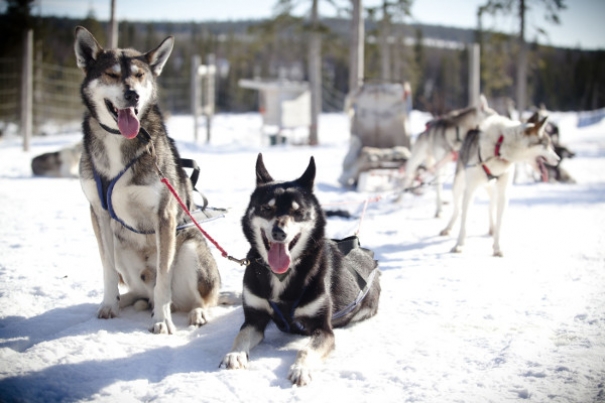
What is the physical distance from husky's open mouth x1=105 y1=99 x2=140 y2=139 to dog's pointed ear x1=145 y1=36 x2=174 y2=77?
0.35 meters

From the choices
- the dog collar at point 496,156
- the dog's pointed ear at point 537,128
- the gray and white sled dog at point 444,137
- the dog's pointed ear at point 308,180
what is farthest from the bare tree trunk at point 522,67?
the dog's pointed ear at point 308,180

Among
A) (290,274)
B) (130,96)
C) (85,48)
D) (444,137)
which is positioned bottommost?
(290,274)

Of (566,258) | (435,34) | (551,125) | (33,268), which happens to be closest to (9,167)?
(33,268)

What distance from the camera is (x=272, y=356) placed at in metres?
2.53

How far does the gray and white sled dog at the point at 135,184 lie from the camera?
8.80ft

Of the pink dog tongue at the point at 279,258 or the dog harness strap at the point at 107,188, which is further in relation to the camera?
the dog harness strap at the point at 107,188

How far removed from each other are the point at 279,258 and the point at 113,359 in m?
0.91

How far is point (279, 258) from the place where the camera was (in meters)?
2.53

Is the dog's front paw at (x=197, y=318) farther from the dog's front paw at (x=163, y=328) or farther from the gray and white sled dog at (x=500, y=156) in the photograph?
the gray and white sled dog at (x=500, y=156)

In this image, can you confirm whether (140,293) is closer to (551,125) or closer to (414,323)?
(414,323)

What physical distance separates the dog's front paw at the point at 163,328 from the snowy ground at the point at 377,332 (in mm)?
53

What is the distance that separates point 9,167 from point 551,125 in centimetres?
1031

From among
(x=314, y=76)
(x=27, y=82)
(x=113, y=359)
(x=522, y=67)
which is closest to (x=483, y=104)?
(x=113, y=359)

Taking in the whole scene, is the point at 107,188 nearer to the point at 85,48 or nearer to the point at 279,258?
the point at 85,48
